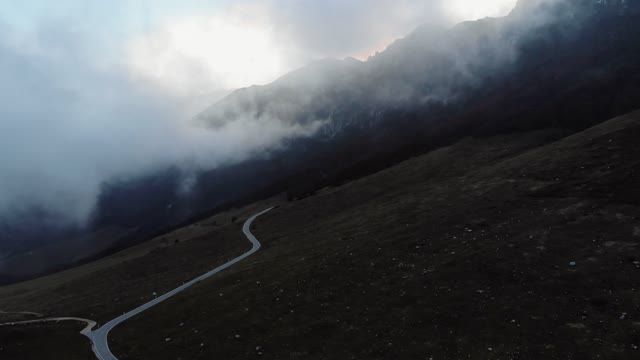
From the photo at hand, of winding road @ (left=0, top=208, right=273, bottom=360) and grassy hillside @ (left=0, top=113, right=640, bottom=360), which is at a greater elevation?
winding road @ (left=0, top=208, right=273, bottom=360)

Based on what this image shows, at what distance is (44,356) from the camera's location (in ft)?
179

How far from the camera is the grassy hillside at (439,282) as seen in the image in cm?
4084

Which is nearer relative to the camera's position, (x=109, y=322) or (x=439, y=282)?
(x=439, y=282)

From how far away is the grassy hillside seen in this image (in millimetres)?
40844

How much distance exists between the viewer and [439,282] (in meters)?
53.9

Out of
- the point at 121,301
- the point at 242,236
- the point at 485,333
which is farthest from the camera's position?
the point at 242,236

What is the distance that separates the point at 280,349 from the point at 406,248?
31.7 metres

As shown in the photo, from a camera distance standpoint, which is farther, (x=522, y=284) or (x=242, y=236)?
(x=242, y=236)

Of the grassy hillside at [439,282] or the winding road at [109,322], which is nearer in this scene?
the grassy hillside at [439,282]

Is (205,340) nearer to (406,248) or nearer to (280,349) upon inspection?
(280,349)

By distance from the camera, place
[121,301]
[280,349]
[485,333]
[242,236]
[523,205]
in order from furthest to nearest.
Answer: [242,236] → [121,301] → [523,205] → [280,349] → [485,333]

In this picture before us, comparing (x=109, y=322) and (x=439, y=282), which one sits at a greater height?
(x=109, y=322)

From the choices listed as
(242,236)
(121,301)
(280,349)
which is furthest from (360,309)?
(242,236)

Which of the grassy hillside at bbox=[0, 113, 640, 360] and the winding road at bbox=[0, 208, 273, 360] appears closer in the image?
the grassy hillside at bbox=[0, 113, 640, 360]
